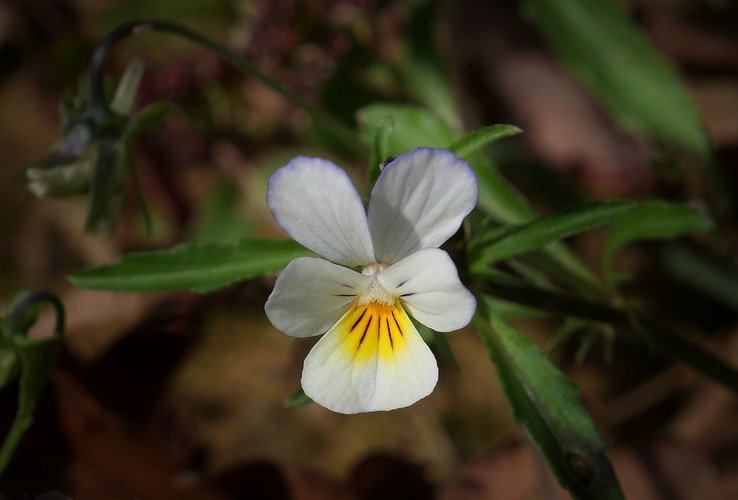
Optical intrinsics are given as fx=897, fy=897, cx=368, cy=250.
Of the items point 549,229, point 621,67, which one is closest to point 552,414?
point 549,229

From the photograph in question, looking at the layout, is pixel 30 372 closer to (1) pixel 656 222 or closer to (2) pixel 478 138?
(2) pixel 478 138

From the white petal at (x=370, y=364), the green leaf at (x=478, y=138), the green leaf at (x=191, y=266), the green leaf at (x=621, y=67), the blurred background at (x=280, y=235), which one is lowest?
the blurred background at (x=280, y=235)

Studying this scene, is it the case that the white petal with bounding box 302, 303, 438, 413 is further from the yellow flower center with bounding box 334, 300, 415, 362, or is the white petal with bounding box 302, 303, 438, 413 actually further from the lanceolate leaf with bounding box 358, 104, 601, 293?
the lanceolate leaf with bounding box 358, 104, 601, 293

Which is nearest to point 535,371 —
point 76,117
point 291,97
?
point 291,97

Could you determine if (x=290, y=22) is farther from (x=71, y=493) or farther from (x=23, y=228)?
(x=71, y=493)

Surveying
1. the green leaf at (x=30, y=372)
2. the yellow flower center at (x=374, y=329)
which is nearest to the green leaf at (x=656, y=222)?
the yellow flower center at (x=374, y=329)

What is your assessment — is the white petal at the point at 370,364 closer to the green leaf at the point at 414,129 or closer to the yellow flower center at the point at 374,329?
the yellow flower center at the point at 374,329

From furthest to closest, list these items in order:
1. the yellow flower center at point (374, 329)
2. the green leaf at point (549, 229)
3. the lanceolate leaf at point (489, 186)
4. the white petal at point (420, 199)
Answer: the lanceolate leaf at point (489, 186), the green leaf at point (549, 229), the yellow flower center at point (374, 329), the white petal at point (420, 199)
